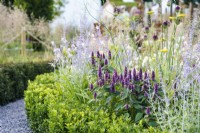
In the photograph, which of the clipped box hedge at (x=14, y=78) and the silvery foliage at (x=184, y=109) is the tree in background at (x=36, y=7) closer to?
the clipped box hedge at (x=14, y=78)

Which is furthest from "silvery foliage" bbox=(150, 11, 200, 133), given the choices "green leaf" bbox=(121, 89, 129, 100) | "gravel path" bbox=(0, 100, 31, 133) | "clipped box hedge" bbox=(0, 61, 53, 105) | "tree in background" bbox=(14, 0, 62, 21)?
"tree in background" bbox=(14, 0, 62, 21)

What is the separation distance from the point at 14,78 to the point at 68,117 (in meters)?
4.16

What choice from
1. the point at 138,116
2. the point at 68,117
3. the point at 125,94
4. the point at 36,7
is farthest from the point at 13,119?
the point at 36,7

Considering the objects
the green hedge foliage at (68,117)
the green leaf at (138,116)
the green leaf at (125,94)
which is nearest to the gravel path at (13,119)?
the green hedge foliage at (68,117)

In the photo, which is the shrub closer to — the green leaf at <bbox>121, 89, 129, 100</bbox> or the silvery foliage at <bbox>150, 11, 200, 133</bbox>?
the green leaf at <bbox>121, 89, 129, 100</bbox>

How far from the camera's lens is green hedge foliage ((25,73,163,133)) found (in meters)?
2.87

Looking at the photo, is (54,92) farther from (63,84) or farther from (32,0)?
(32,0)

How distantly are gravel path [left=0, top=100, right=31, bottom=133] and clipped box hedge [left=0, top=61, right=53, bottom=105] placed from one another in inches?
9.1

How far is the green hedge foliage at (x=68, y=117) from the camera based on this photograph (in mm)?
2865

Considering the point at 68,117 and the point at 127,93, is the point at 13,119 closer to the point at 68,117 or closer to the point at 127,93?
the point at 68,117

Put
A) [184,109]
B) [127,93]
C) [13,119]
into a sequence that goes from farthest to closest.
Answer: [13,119]
[127,93]
[184,109]

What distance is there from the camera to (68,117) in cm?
320

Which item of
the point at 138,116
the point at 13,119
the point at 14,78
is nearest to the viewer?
the point at 138,116

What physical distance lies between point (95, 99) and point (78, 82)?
0.81 meters
